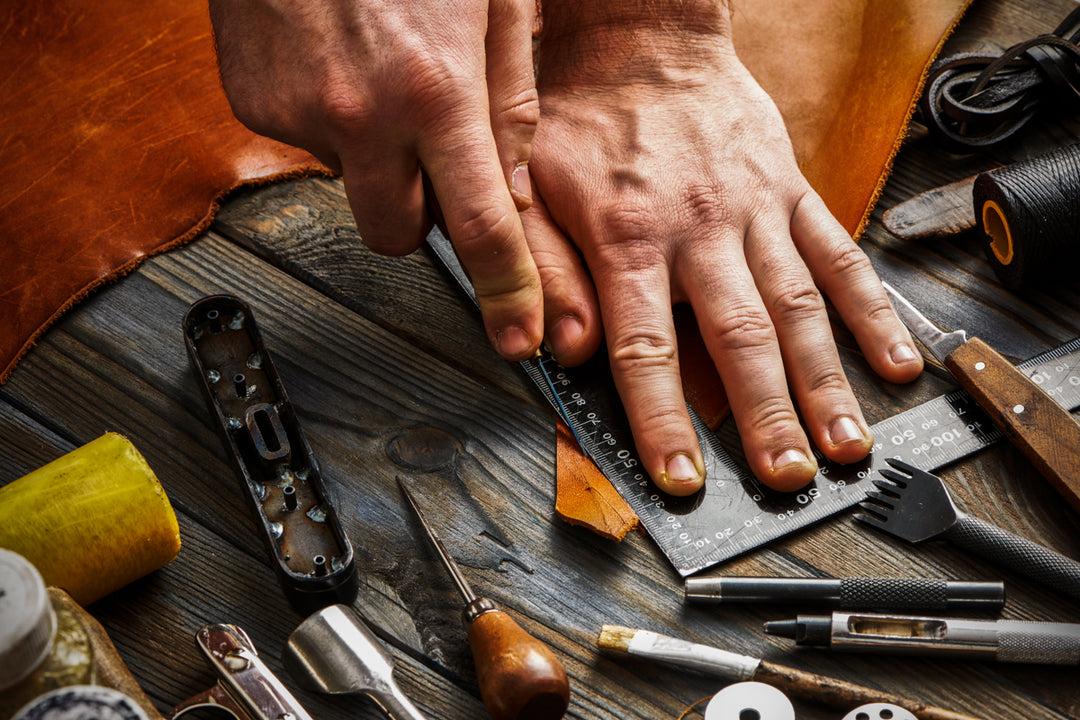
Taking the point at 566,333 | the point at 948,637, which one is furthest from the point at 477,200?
the point at 948,637

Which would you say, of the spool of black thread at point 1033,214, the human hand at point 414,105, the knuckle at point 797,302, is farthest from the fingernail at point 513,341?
the spool of black thread at point 1033,214

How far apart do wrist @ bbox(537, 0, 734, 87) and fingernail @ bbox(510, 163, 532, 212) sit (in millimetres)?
391

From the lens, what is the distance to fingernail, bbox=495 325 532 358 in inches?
39.7

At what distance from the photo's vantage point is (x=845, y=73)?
1419 millimetres

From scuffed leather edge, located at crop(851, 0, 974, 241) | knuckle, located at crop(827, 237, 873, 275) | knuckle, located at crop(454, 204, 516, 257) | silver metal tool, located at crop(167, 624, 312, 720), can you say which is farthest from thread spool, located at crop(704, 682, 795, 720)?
scuffed leather edge, located at crop(851, 0, 974, 241)

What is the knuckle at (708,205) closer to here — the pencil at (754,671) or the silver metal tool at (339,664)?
the pencil at (754,671)

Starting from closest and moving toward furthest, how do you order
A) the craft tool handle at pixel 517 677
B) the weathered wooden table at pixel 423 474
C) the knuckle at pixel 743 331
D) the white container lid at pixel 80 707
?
the white container lid at pixel 80 707
the craft tool handle at pixel 517 677
the weathered wooden table at pixel 423 474
the knuckle at pixel 743 331

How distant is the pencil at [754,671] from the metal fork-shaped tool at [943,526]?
19cm

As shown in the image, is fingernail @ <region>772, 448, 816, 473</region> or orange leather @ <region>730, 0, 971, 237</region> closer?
fingernail @ <region>772, 448, 816, 473</region>

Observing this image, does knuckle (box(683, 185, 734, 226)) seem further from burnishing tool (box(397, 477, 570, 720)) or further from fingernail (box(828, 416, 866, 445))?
burnishing tool (box(397, 477, 570, 720))

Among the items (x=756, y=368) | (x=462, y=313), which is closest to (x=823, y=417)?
(x=756, y=368)

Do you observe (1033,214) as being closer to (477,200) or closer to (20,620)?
(477,200)

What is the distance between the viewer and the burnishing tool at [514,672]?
2.50ft

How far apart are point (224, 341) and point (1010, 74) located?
1175 mm
